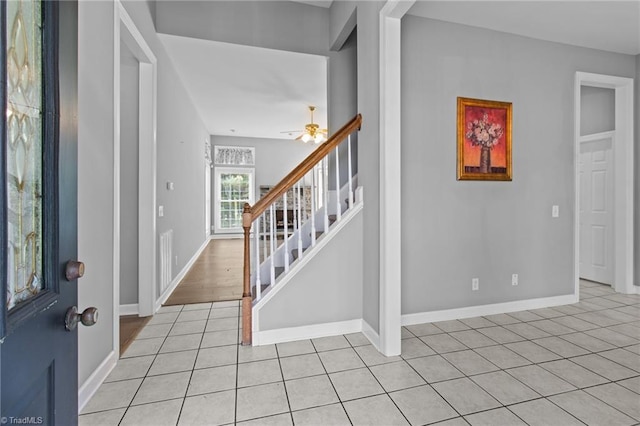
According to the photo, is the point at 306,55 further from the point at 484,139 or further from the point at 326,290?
Result: the point at 326,290

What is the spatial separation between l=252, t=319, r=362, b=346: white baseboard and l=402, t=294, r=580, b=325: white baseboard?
547 millimetres

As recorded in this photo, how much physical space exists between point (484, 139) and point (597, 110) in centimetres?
243

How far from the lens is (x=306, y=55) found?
3.62 meters

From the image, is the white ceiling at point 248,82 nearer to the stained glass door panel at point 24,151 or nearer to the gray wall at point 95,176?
the gray wall at point 95,176

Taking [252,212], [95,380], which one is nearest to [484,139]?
[252,212]

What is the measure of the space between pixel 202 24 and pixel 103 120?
193cm

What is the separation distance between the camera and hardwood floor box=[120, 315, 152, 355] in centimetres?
244

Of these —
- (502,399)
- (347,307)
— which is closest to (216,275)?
(347,307)

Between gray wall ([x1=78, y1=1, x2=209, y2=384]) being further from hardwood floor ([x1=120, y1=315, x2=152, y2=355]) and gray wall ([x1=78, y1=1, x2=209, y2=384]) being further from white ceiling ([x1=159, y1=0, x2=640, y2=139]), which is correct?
white ceiling ([x1=159, y1=0, x2=640, y2=139])

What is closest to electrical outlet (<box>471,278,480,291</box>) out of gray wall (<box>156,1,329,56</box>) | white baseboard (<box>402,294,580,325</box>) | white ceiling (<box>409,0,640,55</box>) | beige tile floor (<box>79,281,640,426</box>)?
white baseboard (<box>402,294,580,325</box>)

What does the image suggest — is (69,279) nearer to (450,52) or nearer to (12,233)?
(12,233)

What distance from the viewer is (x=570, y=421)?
1585 mm

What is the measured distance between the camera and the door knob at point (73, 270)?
32.9 inches

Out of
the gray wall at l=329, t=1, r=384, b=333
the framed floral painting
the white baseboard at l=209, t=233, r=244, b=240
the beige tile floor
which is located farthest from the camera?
the white baseboard at l=209, t=233, r=244, b=240
